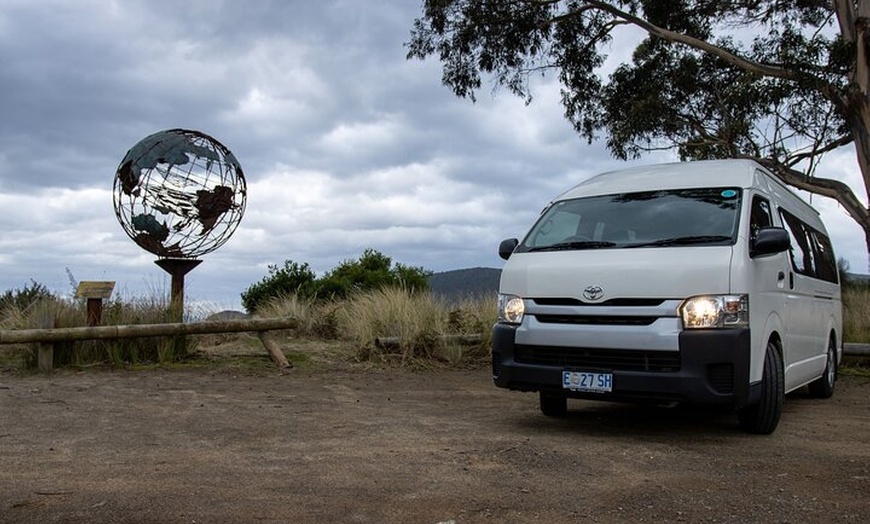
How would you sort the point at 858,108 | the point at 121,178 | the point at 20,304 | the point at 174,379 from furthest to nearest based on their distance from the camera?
the point at 858,108, the point at 20,304, the point at 121,178, the point at 174,379

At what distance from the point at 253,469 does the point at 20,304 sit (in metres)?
9.76

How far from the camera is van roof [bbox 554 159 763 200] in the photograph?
21.6ft

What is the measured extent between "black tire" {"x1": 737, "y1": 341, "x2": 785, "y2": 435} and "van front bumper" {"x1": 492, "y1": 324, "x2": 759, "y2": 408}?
0.31 metres

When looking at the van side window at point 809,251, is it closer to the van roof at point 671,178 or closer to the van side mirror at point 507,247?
the van roof at point 671,178

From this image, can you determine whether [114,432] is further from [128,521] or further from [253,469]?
[128,521]

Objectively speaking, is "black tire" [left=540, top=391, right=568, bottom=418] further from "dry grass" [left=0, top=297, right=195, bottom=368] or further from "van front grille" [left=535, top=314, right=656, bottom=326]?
"dry grass" [left=0, top=297, right=195, bottom=368]

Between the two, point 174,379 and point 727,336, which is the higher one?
point 727,336

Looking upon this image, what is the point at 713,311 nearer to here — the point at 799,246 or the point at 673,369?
the point at 673,369

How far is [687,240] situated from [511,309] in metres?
1.44

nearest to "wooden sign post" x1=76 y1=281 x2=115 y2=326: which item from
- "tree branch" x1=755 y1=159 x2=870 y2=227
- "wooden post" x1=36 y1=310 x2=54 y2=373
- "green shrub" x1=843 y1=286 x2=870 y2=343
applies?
"wooden post" x1=36 y1=310 x2=54 y2=373

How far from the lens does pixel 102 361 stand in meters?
9.85

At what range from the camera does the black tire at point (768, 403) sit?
5961mm

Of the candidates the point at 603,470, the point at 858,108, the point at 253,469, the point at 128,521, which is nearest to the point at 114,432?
the point at 253,469

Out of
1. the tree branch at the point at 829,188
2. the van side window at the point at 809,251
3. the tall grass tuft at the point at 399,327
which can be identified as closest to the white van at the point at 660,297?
the van side window at the point at 809,251
